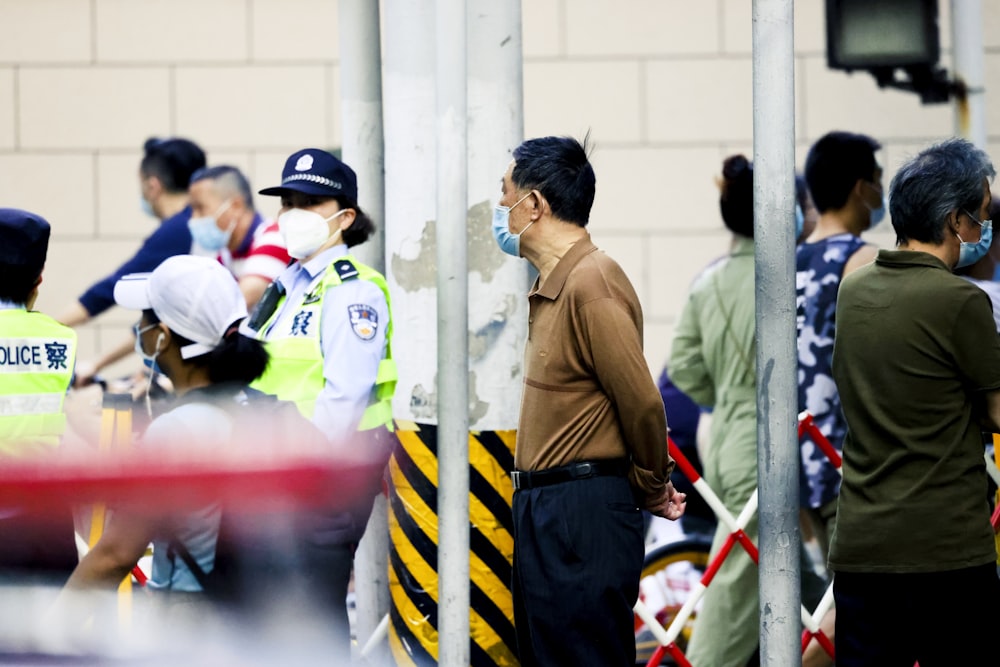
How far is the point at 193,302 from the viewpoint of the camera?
12.9ft

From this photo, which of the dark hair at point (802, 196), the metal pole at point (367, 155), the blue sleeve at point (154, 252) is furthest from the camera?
the blue sleeve at point (154, 252)

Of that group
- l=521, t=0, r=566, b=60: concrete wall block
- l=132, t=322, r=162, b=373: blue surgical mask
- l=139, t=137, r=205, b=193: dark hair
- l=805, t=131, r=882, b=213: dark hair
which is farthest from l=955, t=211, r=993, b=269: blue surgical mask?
l=521, t=0, r=566, b=60: concrete wall block

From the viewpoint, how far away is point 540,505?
3.96 m

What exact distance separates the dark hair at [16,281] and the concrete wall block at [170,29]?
Result: 5.02 m

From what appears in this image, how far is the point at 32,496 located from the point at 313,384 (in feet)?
6.75

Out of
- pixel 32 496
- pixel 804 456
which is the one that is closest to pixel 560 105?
pixel 804 456

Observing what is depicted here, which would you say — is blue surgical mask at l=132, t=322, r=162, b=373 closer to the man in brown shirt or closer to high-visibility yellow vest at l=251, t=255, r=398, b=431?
high-visibility yellow vest at l=251, t=255, r=398, b=431

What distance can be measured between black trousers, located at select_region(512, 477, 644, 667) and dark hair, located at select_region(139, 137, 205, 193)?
13.6ft

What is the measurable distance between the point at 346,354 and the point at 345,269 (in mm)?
283

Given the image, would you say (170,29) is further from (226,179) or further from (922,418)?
(922,418)

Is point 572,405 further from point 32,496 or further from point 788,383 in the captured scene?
point 32,496

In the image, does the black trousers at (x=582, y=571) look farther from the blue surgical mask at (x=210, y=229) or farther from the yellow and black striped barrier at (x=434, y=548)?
the blue surgical mask at (x=210, y=229)

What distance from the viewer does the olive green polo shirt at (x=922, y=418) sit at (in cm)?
372

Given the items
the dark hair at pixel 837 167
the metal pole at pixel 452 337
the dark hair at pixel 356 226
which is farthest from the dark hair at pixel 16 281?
the dark hair at pixel 837 167
